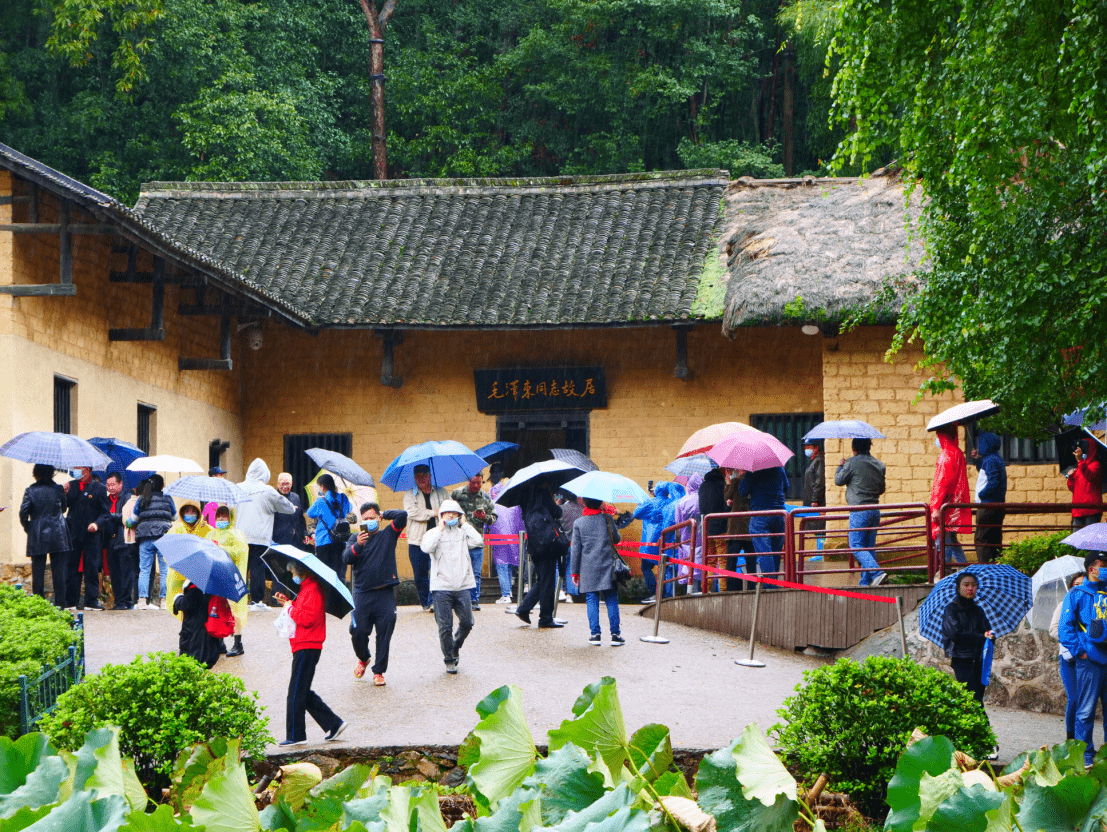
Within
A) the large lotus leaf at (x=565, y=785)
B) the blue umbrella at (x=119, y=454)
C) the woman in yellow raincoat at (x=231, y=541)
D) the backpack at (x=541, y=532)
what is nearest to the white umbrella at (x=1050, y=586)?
the backpack at (x=541, y=532)

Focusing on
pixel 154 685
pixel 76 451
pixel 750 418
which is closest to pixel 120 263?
pixel 76 451

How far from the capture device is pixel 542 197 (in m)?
21.4

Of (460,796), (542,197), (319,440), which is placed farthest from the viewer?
(542,197)

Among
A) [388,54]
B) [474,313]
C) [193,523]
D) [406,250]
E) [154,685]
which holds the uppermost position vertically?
[388,54]

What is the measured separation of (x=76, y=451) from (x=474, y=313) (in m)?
6.55

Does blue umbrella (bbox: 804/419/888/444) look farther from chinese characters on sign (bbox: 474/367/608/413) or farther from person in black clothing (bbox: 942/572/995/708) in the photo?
person in black clothing (bbox: 942/572/995/708)

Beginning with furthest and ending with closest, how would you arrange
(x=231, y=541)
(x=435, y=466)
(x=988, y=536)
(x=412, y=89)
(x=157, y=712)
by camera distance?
(x=412, y=89) → (x=435, y=466) → (x=988, y=536) → (x=231, y=541) → (x=157, y=712)

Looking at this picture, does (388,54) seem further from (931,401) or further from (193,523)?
(193,523)

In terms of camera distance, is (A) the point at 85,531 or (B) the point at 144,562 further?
(B) the point at 144,562

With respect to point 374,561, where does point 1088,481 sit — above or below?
above

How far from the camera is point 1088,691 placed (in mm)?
9078

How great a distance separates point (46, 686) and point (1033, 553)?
8955 millimetres

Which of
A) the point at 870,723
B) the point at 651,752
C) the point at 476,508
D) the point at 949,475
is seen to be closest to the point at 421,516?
the point at 476,508

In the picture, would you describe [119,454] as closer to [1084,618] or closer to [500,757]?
[1084,618]
